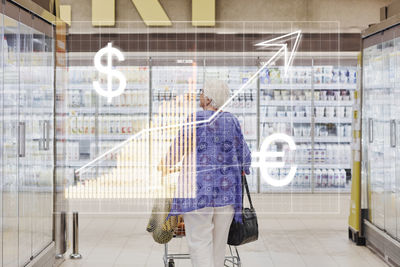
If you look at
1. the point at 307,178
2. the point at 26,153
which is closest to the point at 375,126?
the point at 307,178

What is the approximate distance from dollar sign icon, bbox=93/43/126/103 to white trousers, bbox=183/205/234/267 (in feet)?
5.09

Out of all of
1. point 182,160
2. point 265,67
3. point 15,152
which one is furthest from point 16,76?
point 265,67

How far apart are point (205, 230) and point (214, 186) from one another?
29cm

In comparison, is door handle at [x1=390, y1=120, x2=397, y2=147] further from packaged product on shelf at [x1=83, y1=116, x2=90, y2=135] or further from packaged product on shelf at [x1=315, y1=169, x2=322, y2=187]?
packaged product on shelf at [x1=83, y1=116, x2=90, y2=135]

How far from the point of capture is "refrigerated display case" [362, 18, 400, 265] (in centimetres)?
467

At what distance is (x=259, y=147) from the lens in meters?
5.00

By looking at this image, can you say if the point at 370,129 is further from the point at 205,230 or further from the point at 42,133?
the point at 42,133

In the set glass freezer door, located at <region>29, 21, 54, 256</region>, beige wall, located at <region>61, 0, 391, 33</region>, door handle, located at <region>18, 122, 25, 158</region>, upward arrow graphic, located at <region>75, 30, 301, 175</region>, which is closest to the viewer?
door handle, located at <region>18, 122, 25, 158</region>

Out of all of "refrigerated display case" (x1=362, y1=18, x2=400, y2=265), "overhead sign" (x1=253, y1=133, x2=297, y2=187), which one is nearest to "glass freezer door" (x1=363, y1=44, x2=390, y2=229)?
"refrigerated display case" (x1=362, y1=18, x2=400, y2=265)

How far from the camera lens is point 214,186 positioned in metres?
3.53

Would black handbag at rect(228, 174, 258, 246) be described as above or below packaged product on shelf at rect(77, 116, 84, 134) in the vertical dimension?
below

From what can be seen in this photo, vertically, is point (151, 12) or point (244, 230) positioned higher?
point (151, 12)

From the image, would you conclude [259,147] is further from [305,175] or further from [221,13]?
[221,13]

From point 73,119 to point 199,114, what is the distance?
4.23 ft
